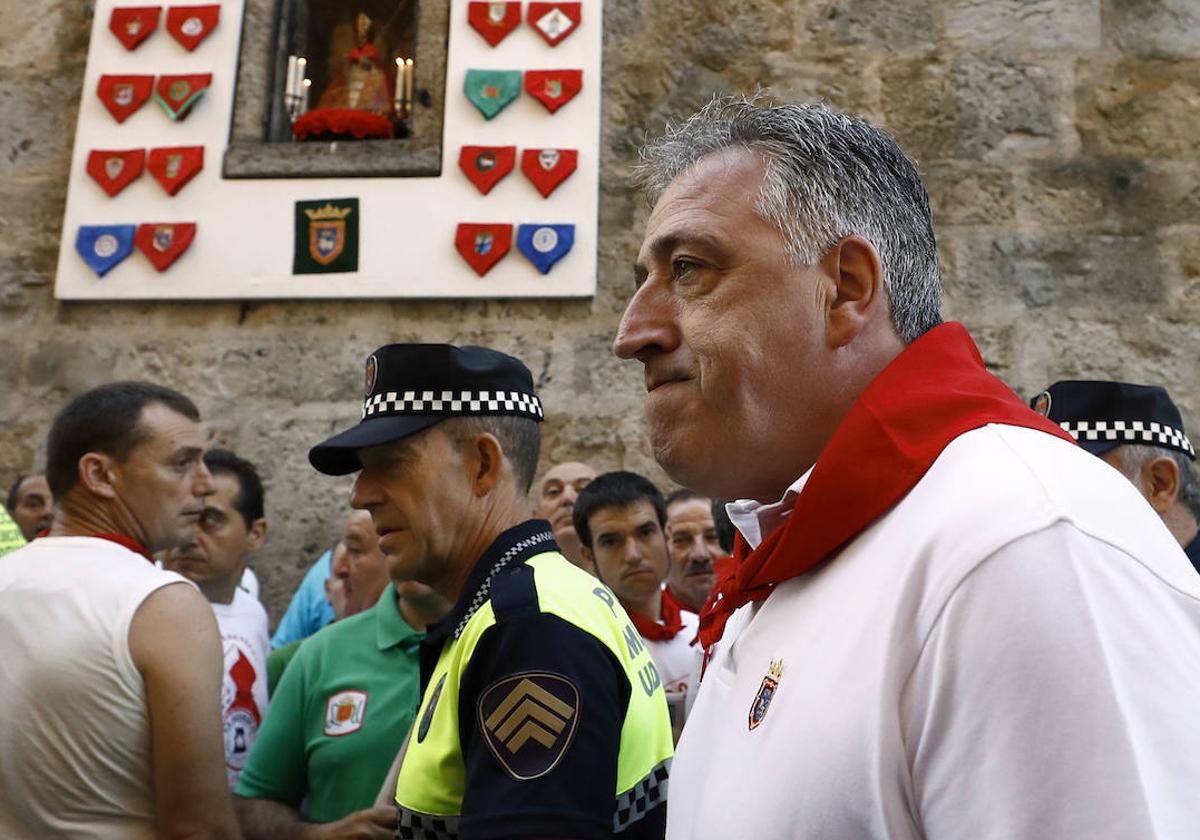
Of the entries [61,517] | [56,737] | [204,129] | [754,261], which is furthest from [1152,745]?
[204,129]

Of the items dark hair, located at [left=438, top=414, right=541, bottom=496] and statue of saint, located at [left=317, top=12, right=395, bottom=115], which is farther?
statue of saint, located at [left=317, top=12, right=395, bottom=115]

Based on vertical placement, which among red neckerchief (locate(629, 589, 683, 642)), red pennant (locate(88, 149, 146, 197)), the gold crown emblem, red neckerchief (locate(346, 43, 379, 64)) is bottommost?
red neckerchief (locate(629, 589, 683, 642))

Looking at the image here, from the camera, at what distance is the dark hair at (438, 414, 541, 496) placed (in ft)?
7.93

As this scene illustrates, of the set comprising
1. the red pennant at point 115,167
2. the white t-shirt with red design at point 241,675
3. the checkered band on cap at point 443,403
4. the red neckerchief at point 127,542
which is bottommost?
the white t-shirt with red design at point 241,675

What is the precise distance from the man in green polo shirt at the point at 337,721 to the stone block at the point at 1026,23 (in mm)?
4269

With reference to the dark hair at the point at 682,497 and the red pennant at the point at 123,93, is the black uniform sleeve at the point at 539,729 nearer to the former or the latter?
the dark hair at the point at 682,497

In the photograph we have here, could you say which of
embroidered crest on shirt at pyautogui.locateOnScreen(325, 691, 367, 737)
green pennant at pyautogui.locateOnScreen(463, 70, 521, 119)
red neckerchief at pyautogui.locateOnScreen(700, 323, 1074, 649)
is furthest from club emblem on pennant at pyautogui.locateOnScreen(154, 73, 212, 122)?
red neckerchief at pyautogui.locateOnScreen(700, 323, 1074, 649)

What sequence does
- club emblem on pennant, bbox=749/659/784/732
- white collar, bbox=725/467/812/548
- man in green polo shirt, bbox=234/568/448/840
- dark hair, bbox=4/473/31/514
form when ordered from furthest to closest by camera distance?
dark hair, bbox=4/473/31/514
man in green polo shirt, bbox=234/568/448/840
white collar, bbox=725/467/812/548
club emblem on pennant, bbox=749/659/784/732

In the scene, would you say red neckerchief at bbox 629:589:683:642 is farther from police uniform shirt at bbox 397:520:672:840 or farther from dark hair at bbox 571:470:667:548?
police uniform shirt at bbox 397:520:672:840

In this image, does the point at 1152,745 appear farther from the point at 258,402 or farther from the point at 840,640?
the point at 258,402

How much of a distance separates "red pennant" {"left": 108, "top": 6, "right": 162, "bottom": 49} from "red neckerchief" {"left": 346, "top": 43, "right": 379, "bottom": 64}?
96 centimetres

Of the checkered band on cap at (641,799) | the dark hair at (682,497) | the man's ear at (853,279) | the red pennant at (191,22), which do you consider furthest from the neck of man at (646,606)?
the red pennant at (191,22)

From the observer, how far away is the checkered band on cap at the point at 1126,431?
3209 millimetres

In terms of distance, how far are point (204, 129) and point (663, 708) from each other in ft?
15.9
